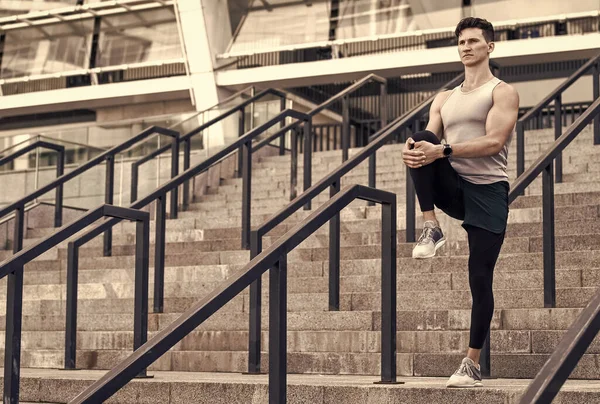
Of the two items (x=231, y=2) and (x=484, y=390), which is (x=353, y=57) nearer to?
(x=231, y=2)

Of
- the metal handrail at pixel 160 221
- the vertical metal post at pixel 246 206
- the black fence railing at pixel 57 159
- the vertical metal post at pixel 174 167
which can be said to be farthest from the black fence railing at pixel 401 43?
the metal handrail at pixel 160 221

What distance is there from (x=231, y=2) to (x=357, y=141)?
350 centimetres

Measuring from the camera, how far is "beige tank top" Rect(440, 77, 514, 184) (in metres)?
5.10

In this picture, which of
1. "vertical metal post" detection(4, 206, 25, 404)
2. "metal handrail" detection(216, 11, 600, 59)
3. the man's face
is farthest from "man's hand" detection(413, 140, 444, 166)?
"metal handrail" detection(216, 11, 600, 59)

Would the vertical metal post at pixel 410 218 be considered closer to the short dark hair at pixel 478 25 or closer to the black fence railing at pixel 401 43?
the short dark hair at pixel 478 25

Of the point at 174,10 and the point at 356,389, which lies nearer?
the point at 356,389

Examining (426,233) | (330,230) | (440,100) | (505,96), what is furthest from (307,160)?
(505,96)

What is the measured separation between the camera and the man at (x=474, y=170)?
16.3 feet

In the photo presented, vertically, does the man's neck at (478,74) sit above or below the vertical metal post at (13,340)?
above

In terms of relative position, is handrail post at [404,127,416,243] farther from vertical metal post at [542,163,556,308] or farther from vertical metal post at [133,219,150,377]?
vertical metal post at [133,219,150,377]

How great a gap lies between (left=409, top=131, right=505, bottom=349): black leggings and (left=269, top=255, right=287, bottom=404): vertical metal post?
0.70 meters

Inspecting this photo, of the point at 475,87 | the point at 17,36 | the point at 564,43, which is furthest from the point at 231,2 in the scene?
the point at 475,87

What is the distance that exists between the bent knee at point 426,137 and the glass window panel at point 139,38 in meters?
17.0

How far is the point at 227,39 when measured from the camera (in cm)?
2103
